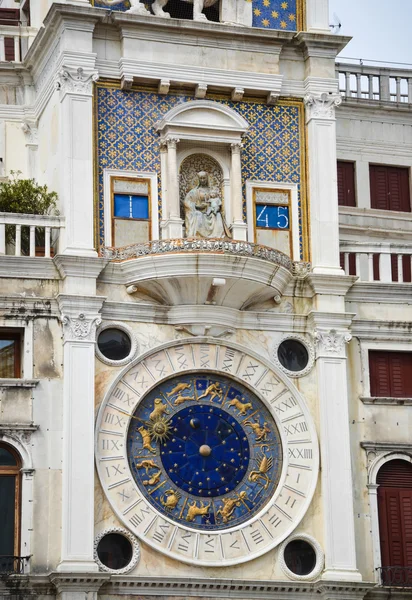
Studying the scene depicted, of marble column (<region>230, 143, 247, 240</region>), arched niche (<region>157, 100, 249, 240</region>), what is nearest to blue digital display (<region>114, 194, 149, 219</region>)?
arched niche (<region>157, 100, 249, 240</region>)

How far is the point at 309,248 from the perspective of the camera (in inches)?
1174

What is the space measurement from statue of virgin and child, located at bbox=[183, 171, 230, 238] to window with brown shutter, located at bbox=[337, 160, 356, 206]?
4002mm

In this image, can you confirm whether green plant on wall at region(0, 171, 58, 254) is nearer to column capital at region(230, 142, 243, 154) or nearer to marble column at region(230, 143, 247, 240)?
marble column at region(230, 143, 247, 240)

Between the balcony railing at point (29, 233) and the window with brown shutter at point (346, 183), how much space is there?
6.34 metres

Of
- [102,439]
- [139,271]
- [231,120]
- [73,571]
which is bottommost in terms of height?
[73,571]

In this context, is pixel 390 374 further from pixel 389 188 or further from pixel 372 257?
pixel 389 188

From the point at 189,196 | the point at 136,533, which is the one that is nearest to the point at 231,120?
the point at 189,196

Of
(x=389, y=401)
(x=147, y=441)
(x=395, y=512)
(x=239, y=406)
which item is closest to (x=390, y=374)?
(x=389, y=401)

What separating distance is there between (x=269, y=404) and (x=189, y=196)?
12.1 feet

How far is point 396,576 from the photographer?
28.5 m

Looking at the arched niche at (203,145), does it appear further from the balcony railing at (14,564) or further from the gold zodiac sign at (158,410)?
the balcony railing at (14,564)

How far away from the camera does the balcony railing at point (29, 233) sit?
28.6m

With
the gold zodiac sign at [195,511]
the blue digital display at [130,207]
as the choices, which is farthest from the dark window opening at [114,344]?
the gold zodiac sign at [195,511]

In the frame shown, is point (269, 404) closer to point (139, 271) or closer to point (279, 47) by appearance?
point (139, 271)
